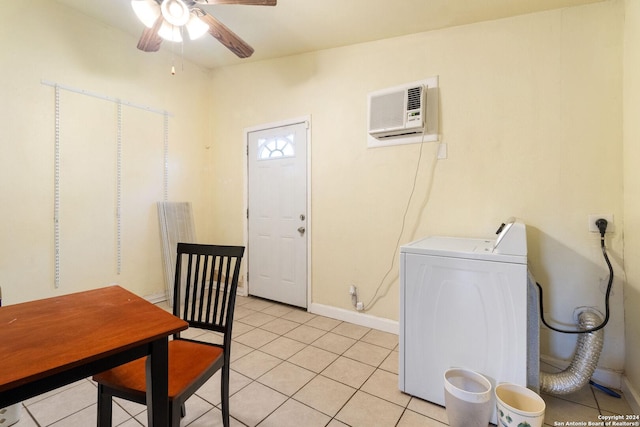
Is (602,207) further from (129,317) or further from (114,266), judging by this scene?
(114,266)

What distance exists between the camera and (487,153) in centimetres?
223

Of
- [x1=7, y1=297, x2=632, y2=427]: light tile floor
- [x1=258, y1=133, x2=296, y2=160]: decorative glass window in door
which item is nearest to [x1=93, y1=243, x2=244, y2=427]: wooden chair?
[x1=7, y1=297, x2=632, y2=427]: light tile floor

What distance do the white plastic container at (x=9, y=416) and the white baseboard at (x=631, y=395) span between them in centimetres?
340

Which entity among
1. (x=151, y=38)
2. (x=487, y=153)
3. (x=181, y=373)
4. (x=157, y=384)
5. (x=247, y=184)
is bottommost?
(x=181, y=373)

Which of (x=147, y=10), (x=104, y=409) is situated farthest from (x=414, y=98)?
(x=104, y=409)

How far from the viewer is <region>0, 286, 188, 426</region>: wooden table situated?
0.76 metres

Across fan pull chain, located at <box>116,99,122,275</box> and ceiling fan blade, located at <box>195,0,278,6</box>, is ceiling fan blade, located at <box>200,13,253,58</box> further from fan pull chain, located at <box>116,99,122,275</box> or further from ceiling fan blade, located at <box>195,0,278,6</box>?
fan pull chain, located at <box>116,99,122,275</box>

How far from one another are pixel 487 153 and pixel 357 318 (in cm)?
187

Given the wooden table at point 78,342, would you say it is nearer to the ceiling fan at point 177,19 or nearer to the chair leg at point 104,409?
the chair leg at point 104,409

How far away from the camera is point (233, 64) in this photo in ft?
12.1

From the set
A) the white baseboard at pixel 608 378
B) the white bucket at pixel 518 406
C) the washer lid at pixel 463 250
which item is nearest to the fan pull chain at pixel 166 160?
the washer lid at pixel 463 250

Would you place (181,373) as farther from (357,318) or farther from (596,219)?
(596,219)

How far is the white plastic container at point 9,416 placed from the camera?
1478 millimetres

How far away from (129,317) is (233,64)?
3.50 meters
